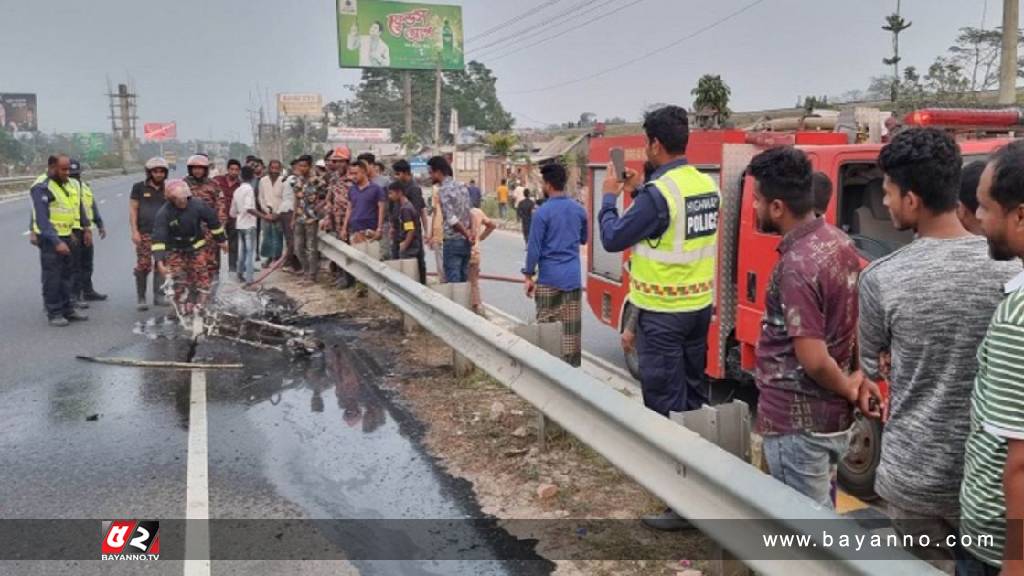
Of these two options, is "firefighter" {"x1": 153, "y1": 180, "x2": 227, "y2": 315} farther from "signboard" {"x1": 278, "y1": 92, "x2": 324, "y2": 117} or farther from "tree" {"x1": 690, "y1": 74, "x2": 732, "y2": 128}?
"signboard" {"x1": 278, "y1": 92, "x2": 324, "y2": 117}

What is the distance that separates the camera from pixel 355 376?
6637mm

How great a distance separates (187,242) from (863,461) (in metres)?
6.84

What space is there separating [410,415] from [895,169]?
12.9 feet

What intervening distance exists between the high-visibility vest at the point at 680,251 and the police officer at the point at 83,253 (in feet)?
26.8

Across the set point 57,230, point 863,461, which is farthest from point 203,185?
point 863,461

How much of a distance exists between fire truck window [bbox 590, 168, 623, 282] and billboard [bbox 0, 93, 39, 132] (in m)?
94.9

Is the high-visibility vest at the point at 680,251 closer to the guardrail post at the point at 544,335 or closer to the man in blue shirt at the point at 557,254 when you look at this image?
the guardrail post at the point at 544,335

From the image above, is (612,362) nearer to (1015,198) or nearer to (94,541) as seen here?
(94,541)

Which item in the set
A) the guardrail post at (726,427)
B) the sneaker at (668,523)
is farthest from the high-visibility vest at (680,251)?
the sneaker at (668,523)

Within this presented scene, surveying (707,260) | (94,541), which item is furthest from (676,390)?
(94,541)

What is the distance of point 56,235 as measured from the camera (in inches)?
356

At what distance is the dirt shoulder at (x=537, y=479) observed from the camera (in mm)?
3545

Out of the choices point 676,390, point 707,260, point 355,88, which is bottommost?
point 676,390

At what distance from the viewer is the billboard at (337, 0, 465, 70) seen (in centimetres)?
4519
